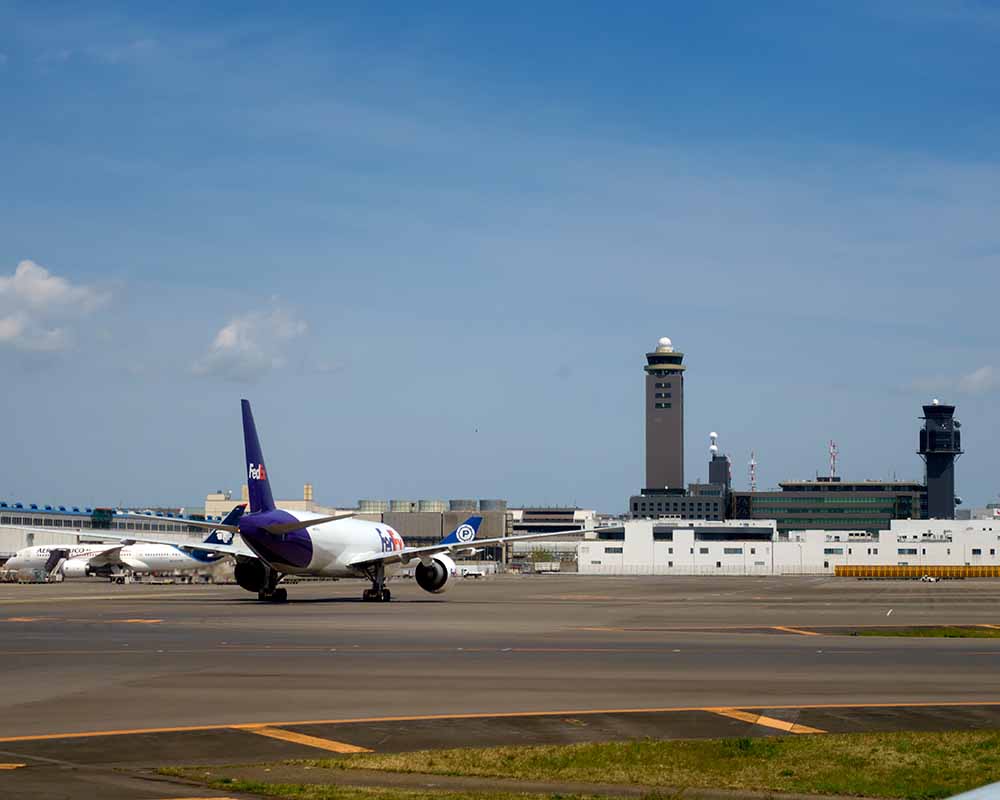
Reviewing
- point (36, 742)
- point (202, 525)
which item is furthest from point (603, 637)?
point (202, 525)

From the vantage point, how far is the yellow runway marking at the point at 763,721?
17.3 metres

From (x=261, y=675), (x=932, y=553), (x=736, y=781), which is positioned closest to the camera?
(x=736, y=781)

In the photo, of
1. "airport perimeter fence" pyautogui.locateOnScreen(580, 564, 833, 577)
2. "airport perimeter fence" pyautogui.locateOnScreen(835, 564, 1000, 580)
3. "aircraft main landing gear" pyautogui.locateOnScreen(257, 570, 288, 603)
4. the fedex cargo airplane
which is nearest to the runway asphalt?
the fedex cargo airplane

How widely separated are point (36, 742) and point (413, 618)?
94.8 ft

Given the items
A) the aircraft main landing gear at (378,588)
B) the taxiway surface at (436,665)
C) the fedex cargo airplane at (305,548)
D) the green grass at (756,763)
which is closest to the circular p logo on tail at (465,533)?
the fedex cargo airplane at (305,548)

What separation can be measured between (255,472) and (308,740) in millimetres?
40716

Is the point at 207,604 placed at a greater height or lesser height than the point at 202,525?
lesser

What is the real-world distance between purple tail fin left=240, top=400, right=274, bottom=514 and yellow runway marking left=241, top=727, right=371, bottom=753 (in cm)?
3932

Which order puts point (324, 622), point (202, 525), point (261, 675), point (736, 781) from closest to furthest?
point (736, 781) < point (261, 675) < point (324, 622) < point (202, 525)

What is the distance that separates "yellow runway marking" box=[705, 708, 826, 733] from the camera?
680 inches

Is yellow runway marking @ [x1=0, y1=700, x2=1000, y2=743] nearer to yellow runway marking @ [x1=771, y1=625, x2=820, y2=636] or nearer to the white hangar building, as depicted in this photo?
yellow runway marking @ [x1=771, y1=625, x2=820, y2=636]

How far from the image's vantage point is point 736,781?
45.1 ft

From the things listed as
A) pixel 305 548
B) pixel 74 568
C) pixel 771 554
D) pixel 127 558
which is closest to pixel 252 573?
pixel 305 548

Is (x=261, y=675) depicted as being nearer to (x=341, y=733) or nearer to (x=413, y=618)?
(x=341, y=733)
